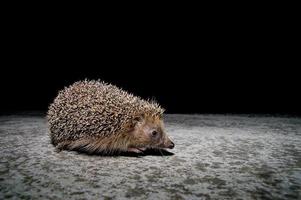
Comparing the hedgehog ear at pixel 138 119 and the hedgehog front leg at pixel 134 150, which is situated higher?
the hedgehog ear at pixel 138 119

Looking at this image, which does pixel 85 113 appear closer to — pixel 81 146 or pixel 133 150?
pixel 81 146

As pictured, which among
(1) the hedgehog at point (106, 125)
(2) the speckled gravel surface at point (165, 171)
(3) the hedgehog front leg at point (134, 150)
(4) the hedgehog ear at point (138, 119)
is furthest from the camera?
(4) the hedgehog ear at point (138, 119)

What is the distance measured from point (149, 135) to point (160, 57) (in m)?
9.67

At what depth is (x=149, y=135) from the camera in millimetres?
3256

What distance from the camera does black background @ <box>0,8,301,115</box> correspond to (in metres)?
11.0

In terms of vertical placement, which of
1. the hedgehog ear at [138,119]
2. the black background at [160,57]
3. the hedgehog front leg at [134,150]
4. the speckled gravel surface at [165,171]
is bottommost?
the speckled gravel surface at [165,171]

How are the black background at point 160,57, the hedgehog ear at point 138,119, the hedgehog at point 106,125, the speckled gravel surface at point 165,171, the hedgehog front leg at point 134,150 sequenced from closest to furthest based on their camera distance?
1. the speckled gravel surface at point 165,171
2. the hedgehog front leg at point 134,150
3. the hedgehog at point 106,125
4. the hedgehog ear at point 138,119
5. the black background at point 160,57

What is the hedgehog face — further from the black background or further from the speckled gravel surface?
the black background

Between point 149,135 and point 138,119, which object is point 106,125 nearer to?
point 138,119

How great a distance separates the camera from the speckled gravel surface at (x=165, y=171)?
1.97 m

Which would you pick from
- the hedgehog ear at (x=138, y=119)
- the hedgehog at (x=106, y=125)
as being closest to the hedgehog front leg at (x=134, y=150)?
the hedgehog at (x=106, y=125)

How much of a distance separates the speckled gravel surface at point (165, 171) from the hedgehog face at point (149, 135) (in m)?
0.19

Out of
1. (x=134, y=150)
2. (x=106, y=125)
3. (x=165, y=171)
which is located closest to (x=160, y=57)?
(x=106, y=125)

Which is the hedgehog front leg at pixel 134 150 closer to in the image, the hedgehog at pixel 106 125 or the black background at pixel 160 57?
the hedgehog at pixel 106 125
